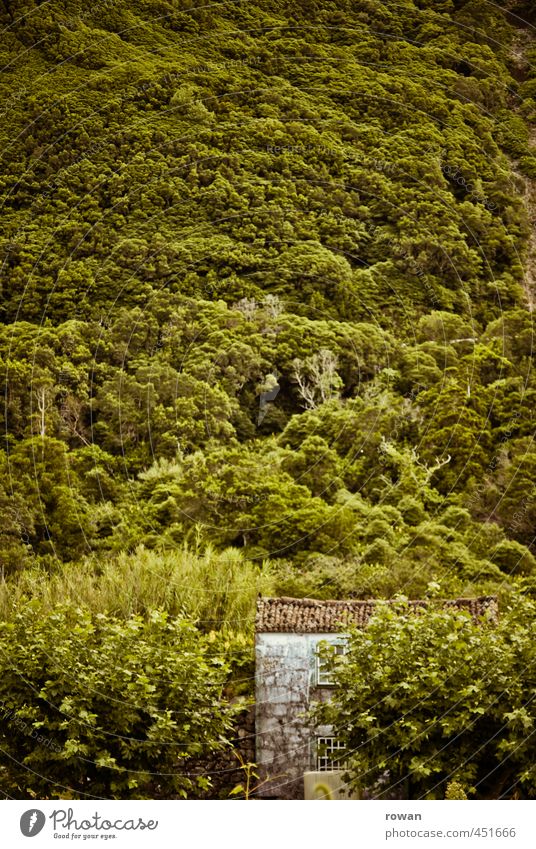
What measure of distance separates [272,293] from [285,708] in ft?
41.5

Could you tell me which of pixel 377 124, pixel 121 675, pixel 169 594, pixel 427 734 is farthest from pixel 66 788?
pixel 377 124

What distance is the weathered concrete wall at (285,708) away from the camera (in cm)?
1988

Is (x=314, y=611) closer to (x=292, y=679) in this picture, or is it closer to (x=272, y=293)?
(x=292, y=679)

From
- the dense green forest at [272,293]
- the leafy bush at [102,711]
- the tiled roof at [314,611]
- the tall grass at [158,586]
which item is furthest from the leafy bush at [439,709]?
the dense green forest at [272,293]

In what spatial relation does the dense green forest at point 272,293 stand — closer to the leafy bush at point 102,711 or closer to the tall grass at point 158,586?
the tall grass at point 158,586

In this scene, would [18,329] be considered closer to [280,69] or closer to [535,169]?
[280,69]

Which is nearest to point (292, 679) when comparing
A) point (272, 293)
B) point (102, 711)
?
point (102, 711)

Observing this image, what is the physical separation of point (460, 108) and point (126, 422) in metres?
11.7

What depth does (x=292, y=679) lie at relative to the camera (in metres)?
20.9

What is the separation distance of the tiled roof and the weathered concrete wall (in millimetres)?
158

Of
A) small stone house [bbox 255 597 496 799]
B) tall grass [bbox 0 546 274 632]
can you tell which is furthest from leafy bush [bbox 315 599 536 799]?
tall grass [bbox 0 546 274 632]

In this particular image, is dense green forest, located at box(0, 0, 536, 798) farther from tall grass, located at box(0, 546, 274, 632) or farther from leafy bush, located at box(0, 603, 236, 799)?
leafy bush, located at box(0, 603, 236, 799)

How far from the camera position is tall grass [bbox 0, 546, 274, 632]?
2300cm
